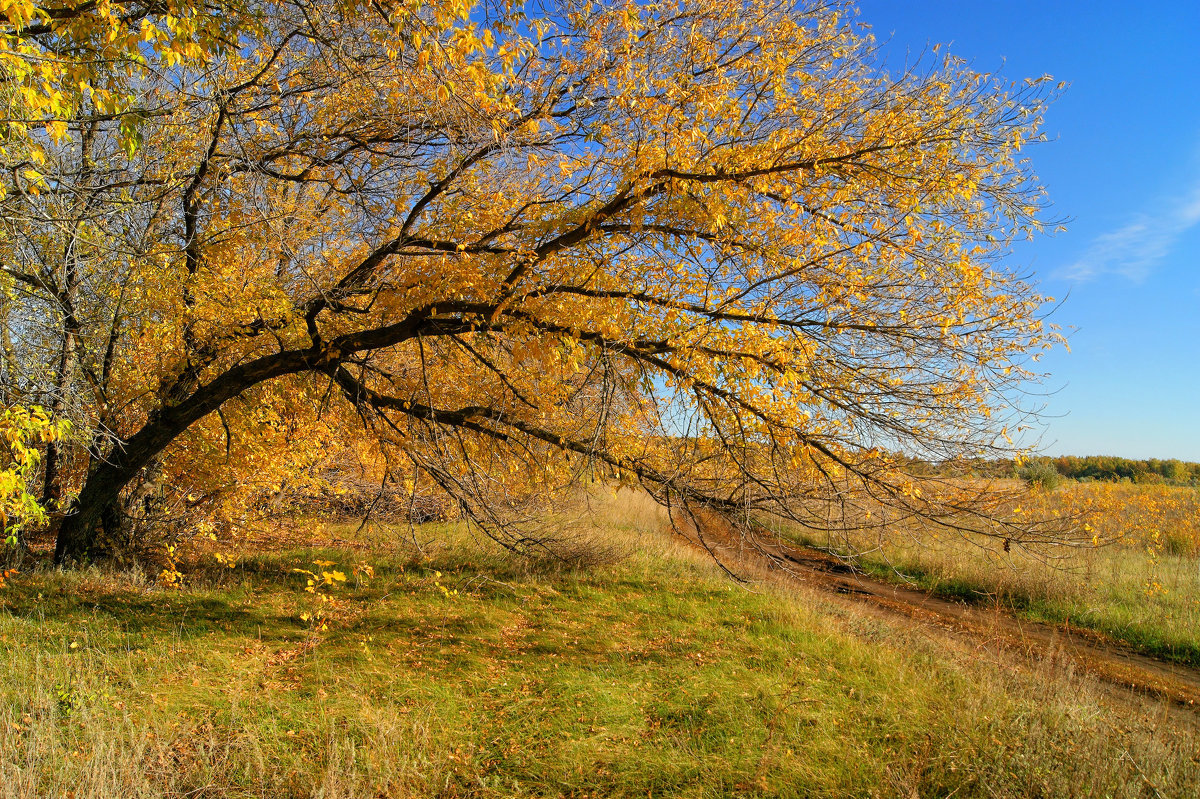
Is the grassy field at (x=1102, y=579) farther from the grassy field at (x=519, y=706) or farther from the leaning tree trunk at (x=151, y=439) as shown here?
the leaning tree trunk at (x=151, y=439)

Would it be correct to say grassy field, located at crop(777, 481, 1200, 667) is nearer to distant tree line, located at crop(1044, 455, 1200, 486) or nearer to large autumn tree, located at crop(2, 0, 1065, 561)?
large autumn tree, located at crop(2, 0, 1065, 561)

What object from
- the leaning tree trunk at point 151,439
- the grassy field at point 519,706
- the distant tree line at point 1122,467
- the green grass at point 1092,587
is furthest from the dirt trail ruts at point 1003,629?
the distant tree line at point 1122,467

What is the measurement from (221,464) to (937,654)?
976 centimetres

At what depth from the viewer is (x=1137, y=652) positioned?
29.0 feet

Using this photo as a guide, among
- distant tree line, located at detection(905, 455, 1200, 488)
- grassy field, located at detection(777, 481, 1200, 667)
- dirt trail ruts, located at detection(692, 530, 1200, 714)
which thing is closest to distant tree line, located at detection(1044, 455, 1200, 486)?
distant tree line, located at detection(905, 455, 1200, 488)

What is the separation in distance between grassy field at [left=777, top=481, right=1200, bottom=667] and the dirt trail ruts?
1.28 ft

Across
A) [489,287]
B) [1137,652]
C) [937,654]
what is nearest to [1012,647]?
[1137,652]

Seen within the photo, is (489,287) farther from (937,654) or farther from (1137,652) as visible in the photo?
(1137,652)

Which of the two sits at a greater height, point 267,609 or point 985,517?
point 985,517

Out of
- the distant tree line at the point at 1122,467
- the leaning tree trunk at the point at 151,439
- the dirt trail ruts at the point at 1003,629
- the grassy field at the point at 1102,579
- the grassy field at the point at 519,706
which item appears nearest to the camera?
the grassy field at the point at 519,706

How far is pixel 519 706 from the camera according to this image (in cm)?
583

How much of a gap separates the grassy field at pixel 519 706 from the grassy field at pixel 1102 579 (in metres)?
2.02

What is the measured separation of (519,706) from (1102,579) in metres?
11.6

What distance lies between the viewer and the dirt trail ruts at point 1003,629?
7.25 meters
